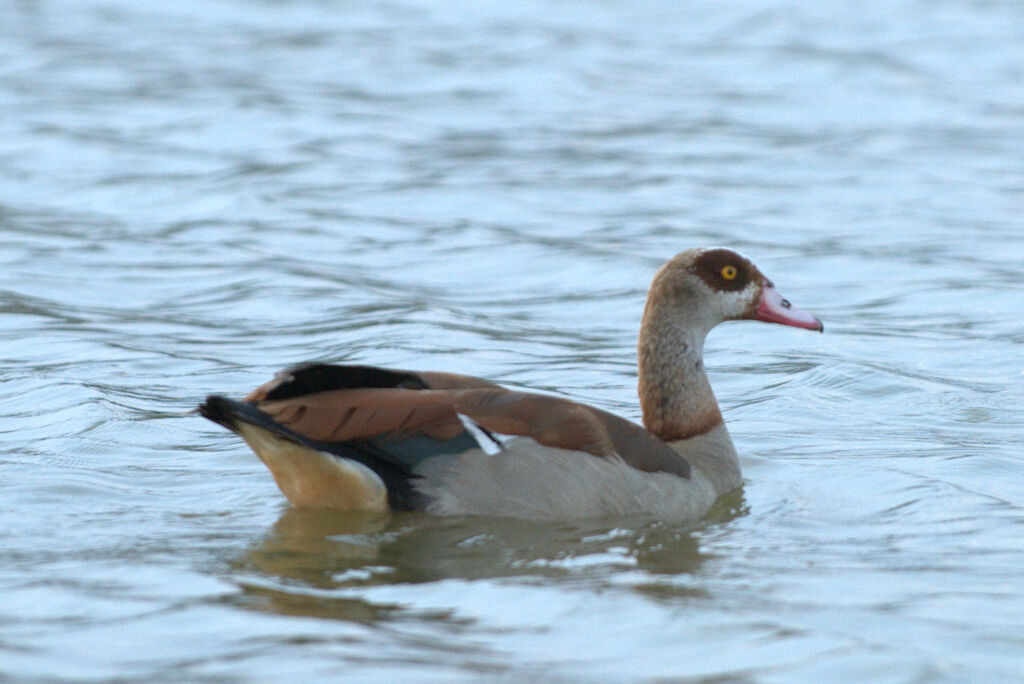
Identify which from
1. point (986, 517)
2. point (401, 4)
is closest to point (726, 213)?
point (986, 517)

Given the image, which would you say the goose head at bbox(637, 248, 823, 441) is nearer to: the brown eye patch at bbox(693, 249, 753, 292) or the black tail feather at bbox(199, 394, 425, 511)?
the brown eye patch at bbox(693, 249, 753, 292)

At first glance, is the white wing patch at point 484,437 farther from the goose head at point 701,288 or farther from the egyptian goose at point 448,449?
the goose head at point 701,288

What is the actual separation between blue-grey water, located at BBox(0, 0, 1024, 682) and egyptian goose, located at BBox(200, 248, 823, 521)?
0.14 m

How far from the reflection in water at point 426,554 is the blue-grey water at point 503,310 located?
0.03 m

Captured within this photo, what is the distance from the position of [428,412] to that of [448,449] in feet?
0.60

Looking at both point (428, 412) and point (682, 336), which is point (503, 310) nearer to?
point (682, 336)

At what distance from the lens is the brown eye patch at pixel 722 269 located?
816 centimetres

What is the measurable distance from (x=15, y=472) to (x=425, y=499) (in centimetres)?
216

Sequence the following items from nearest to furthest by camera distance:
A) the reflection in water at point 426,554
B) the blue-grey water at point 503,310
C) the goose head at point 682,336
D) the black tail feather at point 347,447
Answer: the blue-grey water at point 503,310 < the reflection in water at point 426,554 < the black tail feather at point 347,447 < the goose head at point 682,336

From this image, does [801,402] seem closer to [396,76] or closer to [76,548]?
[76,548]

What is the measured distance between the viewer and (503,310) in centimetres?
1285

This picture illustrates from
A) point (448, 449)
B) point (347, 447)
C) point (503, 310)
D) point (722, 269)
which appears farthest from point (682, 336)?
point (503, 310)

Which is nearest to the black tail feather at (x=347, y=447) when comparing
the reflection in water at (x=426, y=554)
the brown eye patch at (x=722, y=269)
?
the reflection in water at (x=426, y=554)

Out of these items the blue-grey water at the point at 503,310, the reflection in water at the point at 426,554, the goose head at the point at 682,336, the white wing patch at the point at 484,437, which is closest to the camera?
the blue-grey water at the point at 503,310
